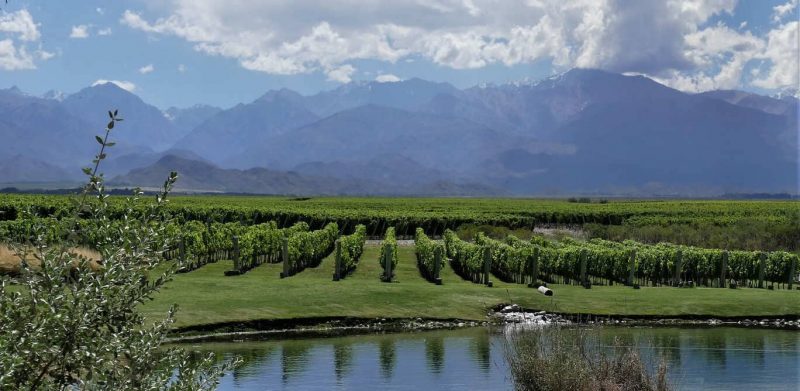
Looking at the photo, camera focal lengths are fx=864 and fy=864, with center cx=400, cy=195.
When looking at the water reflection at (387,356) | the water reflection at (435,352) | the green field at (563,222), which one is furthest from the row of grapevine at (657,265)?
the green field at (563,222)

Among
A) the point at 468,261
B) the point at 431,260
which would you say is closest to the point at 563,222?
the point at 431,260

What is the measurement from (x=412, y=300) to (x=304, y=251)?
46.4ft

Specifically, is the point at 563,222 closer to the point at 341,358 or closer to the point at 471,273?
the point at 471,273

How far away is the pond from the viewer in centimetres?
2017

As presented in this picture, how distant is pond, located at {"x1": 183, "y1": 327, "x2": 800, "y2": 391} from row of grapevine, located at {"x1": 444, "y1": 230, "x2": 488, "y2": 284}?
11.5 meters

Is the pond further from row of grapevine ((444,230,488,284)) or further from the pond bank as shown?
row of grapevine ((444,230,488,284))

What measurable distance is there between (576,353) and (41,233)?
10344 mm

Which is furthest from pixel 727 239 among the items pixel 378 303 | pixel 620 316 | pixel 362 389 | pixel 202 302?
pixel 362 389

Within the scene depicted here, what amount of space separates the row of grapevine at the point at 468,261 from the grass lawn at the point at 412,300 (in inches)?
187

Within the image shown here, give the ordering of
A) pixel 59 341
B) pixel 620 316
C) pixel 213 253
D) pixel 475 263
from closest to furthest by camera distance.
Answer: pixel 59 341, pixel 620 316, pixel 475 263, pixel 213 253

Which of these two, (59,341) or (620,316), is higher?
(59,341)

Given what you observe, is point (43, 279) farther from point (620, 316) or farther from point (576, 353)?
point (620, 316)

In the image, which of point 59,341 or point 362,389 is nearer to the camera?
point 59,341

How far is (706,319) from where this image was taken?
3153cm
